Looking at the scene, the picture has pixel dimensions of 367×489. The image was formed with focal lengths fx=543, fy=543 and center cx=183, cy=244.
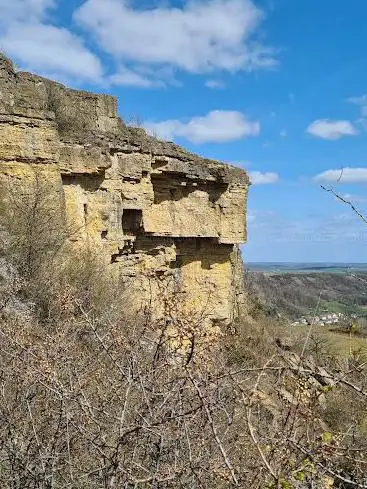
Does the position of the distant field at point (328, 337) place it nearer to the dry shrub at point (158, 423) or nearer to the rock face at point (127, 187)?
the rock face at point (127, 187)

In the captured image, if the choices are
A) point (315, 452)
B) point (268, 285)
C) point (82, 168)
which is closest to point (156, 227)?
point (82, 168)

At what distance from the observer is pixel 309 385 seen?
2.79m

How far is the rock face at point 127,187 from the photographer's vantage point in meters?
8.84

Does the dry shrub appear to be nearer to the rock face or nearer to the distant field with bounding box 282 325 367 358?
the rock face

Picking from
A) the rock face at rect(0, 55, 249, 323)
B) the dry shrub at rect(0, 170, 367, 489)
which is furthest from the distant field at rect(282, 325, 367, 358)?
the dry shrub at rect(0, 170, 367, 489)

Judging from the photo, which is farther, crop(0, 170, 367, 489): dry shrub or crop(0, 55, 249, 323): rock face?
crop(0, 55, 249, 323): rock face

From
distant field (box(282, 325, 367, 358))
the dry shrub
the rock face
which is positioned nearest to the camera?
the dry shrub

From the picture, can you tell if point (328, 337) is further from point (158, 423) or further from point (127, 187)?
point (158, 423)

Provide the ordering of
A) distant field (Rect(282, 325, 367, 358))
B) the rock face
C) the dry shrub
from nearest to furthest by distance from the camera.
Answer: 1. the dry shrub
2. the rock face
3. distant field (Rect(282, 325, 367, 358))

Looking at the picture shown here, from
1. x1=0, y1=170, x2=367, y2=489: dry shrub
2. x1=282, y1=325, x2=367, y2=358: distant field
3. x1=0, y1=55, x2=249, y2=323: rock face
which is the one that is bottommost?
x1=282, y1=325, x2=367, y2=358: distant field

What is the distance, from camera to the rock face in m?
8.84

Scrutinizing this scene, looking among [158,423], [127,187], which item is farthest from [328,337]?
[158,423]

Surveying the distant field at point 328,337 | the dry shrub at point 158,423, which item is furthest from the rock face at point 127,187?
the dry shrub at point 158,423

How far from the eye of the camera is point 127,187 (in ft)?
36.8
